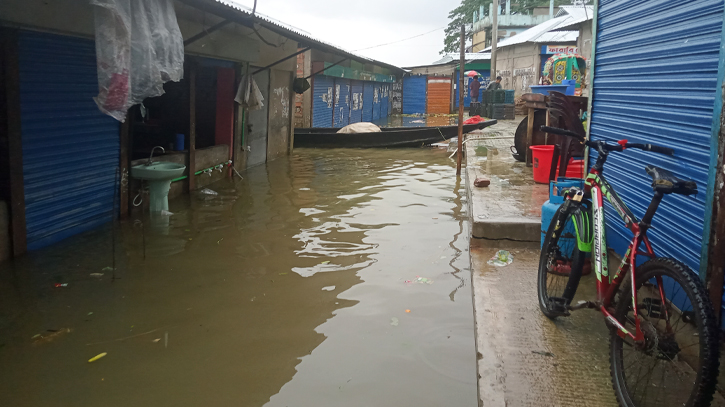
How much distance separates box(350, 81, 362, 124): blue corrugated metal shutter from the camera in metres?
26.0

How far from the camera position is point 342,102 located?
2442 centimetres

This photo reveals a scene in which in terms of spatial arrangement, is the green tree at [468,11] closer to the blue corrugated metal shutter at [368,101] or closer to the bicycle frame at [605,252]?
the blue corrugated metal shutter at [368,101]

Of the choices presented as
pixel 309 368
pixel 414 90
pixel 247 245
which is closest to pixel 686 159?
pixel 309 368

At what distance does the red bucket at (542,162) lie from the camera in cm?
825

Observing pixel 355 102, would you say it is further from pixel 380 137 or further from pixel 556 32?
pixel 556 32

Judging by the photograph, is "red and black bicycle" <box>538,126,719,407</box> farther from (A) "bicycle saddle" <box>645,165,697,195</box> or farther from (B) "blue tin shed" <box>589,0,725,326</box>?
(B) "blue tin shed" <box>589,0,725,326</box>

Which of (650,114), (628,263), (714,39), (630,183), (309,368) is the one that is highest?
(714,39)

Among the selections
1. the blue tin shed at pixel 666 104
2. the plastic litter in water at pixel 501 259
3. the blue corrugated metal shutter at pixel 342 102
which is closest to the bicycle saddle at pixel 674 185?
the blue tin shed at pixel 666 104

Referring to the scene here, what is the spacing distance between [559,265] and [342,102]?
A: 20.6 meters

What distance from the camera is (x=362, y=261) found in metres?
6.25

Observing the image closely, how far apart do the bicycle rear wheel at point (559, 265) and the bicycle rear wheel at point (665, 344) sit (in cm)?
72

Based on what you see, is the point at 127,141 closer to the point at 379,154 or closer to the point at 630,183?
the point at 630,183

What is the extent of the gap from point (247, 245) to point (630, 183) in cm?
427

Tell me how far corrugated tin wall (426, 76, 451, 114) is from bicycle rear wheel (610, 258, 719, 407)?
35.8 metres
